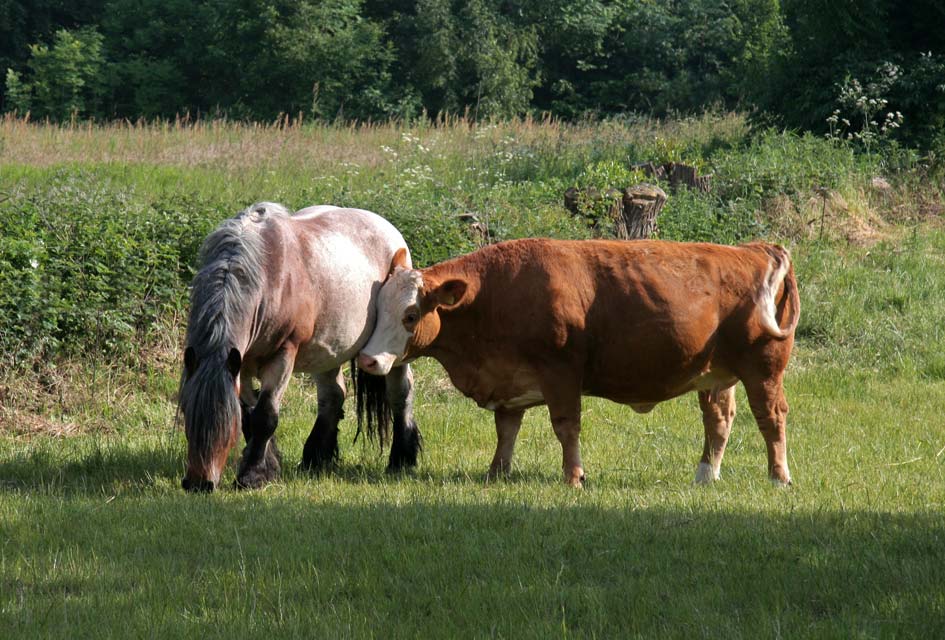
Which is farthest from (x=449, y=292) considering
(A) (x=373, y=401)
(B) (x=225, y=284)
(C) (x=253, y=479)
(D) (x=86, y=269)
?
(D) (x=86, y=269)

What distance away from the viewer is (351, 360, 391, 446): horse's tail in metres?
9.44

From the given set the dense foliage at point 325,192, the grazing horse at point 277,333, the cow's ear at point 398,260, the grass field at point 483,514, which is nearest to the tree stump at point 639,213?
the dense foliage at point 325,192

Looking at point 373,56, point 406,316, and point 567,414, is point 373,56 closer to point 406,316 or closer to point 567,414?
point 406,316

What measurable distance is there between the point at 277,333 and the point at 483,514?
85.1 inches

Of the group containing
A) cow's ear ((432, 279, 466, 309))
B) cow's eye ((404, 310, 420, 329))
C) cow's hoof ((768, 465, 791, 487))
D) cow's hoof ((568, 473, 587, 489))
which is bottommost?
cow's hoof ((568, 473, 587, 489))

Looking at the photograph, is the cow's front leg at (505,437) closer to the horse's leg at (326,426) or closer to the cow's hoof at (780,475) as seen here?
the horse's leg at (326,426)

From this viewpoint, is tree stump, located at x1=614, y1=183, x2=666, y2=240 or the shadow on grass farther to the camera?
tree stump, located at x1=614, y1=183, x2=666, y2=240

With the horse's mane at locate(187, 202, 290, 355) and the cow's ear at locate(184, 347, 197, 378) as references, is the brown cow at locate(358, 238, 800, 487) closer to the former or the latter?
the horse's mane at locate(187, 202, 290, 355)

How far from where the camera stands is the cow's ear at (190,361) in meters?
7.46

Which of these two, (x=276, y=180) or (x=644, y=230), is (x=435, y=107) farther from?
(x=644, y=230)

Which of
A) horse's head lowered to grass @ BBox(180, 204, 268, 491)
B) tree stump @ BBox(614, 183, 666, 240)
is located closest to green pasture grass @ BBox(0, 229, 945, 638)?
horse's head lowered to grass @ BBox(180, 204, 268, 491)

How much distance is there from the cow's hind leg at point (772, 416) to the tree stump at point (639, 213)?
704 cm

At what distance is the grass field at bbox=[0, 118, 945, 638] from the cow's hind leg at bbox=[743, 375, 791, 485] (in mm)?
181

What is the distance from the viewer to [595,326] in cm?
818
